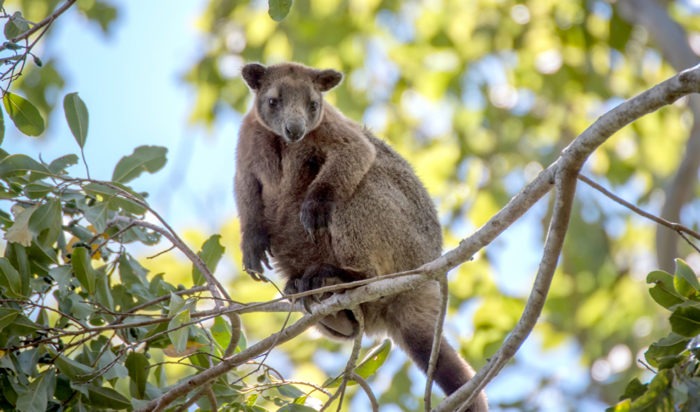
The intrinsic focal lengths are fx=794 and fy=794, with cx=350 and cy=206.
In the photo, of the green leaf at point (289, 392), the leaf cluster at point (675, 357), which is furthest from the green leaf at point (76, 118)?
the leaf cluster at point (675, 357)

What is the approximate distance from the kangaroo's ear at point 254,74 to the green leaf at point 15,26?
2.96m

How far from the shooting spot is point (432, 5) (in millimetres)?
15625

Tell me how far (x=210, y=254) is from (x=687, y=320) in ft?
11.4

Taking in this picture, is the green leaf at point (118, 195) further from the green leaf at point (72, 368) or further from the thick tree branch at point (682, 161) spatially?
the thick tree branch at point (682, 161)

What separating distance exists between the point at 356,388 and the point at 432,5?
8.08 m

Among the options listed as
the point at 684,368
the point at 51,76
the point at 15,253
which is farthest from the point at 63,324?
the point at 51,76

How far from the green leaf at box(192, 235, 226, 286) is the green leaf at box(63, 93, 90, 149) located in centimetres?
119

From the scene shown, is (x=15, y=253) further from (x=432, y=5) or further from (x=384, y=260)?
(x=432, y=5)

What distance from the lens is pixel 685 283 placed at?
4.19m

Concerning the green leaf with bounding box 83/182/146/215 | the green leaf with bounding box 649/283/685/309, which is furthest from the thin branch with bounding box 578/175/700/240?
the green leaf with bounding box 83/182/146/215

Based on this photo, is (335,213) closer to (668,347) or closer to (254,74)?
(254,74)

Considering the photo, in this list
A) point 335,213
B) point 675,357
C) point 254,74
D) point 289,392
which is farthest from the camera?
point 254,74

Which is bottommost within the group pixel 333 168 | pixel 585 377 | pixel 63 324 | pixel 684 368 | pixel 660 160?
pixel 684 368

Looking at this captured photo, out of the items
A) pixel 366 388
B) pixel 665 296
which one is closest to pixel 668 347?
pixel 665 296
